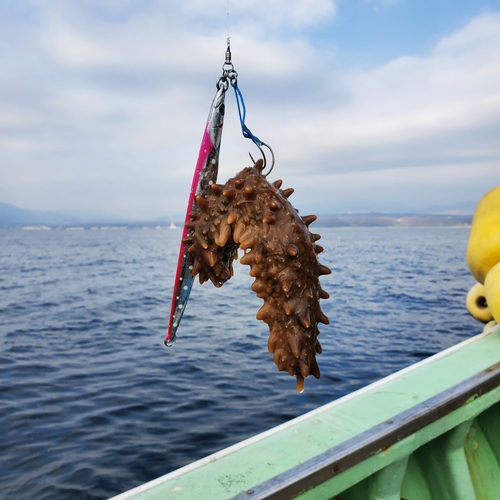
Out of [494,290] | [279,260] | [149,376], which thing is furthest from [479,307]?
[149,376]

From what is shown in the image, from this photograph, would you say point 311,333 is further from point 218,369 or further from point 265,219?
point 218,369

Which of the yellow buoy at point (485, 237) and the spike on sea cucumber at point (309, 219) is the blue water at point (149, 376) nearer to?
the yellow buoy at point (485, 237)

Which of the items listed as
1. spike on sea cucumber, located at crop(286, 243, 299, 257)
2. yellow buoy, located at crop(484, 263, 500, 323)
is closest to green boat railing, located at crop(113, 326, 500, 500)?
yellow buoy, located at crop(484, 263, 500, 323)

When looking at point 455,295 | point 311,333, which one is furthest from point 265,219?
point 455,295

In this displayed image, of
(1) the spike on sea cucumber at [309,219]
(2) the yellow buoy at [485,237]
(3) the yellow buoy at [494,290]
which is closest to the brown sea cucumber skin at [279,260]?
(1) the spike on sea cucumber at [309,219]

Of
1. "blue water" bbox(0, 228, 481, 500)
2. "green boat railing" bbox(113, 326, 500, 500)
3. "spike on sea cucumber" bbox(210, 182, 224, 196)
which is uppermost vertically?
"spike on sea cucumber" bbox(210, 182, 224, 196)

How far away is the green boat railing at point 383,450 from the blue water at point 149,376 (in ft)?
13.5

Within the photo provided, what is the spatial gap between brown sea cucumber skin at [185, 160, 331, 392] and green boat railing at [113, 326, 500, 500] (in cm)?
82

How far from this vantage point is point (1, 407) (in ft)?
27.9

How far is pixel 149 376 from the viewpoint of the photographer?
33.1ft

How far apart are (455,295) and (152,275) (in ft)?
67.3

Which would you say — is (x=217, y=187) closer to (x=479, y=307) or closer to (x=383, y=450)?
(x=383, y=450)

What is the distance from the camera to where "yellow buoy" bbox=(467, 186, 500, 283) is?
4598 millimetres

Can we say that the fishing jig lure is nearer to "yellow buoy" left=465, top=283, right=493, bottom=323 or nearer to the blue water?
"yellow buoy" left=465, top=283, right=493, bottom=323
